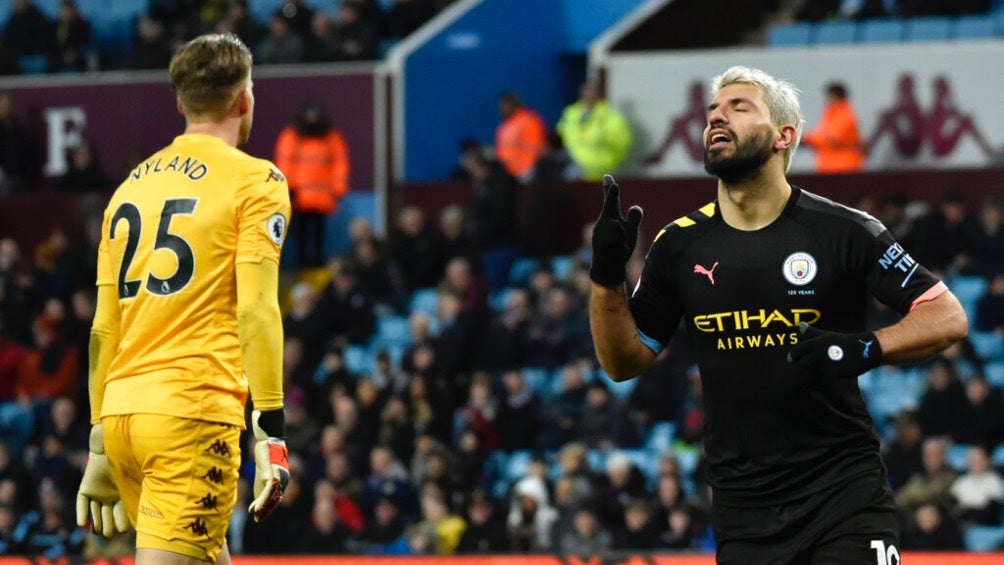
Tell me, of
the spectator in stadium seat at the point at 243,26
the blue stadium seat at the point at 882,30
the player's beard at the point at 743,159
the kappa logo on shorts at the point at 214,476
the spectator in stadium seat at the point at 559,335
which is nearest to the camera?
the player's beard at the point at 743,159

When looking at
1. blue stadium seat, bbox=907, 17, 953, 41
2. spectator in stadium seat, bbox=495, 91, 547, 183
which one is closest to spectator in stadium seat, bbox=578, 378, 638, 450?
spectator in stadium seat, bbox=495, 91, 547, 183

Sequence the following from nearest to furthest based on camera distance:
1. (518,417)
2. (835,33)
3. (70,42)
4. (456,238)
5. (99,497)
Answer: (99,497), (518,417), (456,238), (835,33), (70,42)

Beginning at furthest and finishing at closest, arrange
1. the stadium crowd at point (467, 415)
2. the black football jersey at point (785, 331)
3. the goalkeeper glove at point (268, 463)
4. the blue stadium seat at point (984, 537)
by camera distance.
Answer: the stadium crowd at point (467, 415) < the blue stadium seat at point (984, 537) < the goalkeeper glove at point (268, 463) < the black football jersey at point (785, 331)

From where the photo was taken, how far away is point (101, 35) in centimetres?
2105

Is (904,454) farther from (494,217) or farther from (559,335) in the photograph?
(494,217)

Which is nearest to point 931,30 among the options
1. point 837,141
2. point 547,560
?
point 837,141

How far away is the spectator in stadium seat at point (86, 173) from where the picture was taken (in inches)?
738

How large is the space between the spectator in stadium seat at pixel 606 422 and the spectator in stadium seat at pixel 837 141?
11.4 ft

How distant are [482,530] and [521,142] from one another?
210 inches

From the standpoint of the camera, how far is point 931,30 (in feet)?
57.5

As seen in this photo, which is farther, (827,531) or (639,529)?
(639,529)

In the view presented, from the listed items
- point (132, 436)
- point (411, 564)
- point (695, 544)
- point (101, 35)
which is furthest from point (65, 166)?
point (132, 436)

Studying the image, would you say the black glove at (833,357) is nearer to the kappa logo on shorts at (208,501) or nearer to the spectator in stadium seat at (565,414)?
the kappa logo on shorts at (208,501)

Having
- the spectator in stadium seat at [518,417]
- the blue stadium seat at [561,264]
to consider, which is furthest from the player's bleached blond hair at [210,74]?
the blue stadium seat at [561,264]
